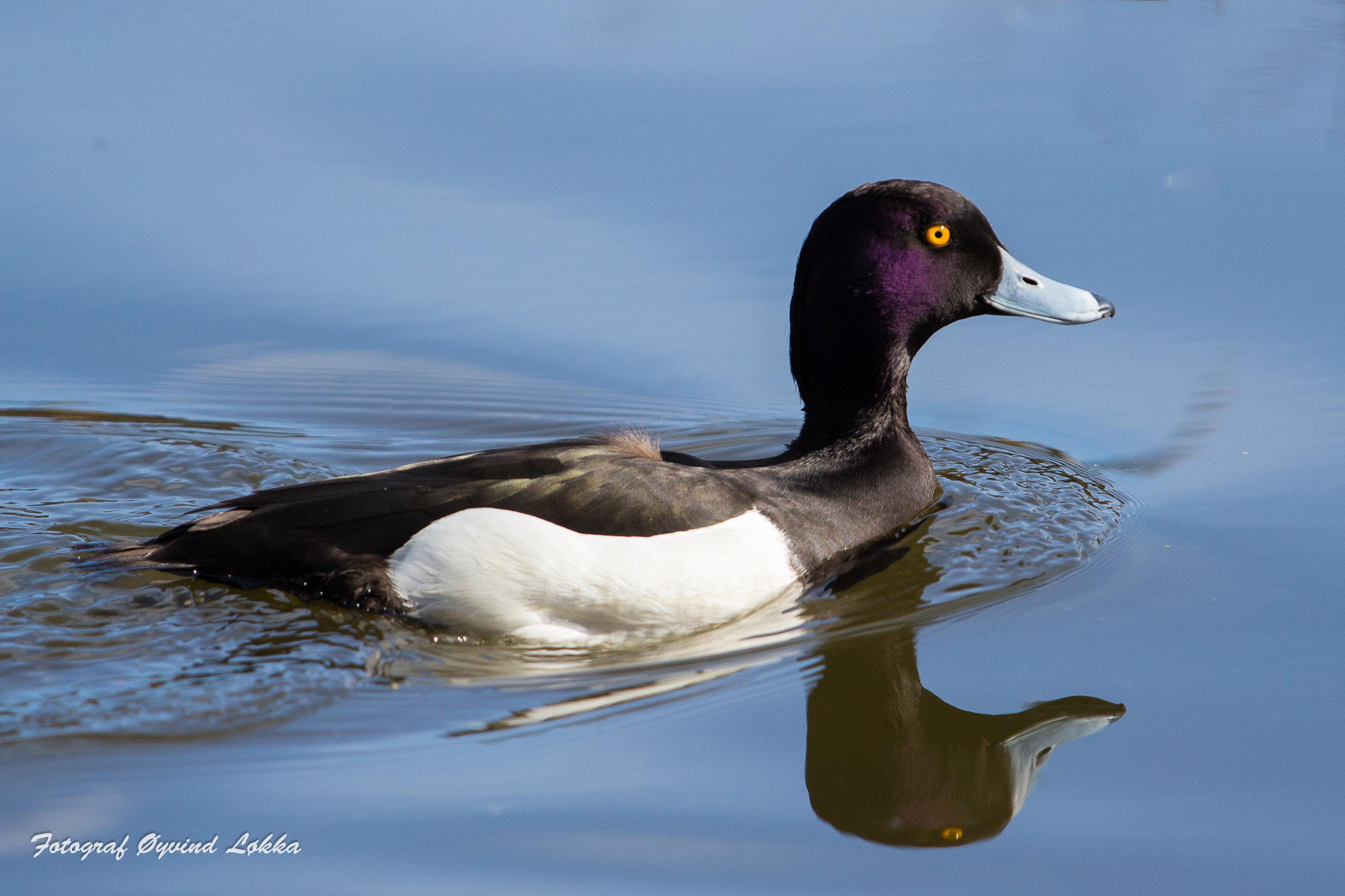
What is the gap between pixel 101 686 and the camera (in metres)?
4.22

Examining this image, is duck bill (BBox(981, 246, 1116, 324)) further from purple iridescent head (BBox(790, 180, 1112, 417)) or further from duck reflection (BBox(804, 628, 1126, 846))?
duck reflection (BBox(804, 628, 1126, 846))

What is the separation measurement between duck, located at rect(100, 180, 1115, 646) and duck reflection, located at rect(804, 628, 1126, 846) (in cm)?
53

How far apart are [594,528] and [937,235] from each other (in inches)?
68.1

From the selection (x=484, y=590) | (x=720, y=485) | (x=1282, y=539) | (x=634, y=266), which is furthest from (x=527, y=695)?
(x=634, y=266)

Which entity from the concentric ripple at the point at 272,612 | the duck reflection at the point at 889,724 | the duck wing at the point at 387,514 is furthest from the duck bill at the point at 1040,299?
the duck wing at the point at 387,514

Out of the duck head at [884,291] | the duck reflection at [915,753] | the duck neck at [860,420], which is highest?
the duck head at [884,291]

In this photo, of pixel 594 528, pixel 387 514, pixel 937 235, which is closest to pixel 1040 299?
pixel 937 235

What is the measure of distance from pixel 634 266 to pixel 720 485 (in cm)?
276

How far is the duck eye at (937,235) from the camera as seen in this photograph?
535cm

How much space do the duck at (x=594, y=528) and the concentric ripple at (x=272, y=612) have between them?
0.09 meters

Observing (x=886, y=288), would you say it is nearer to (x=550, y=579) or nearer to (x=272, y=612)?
(x=550, y=579)

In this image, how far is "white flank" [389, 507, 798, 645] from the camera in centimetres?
454

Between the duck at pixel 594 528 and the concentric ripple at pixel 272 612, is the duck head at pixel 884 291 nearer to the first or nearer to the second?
the duck at pixel 594 528

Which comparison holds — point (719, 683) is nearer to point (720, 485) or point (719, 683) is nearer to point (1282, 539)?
point (720, 485)
